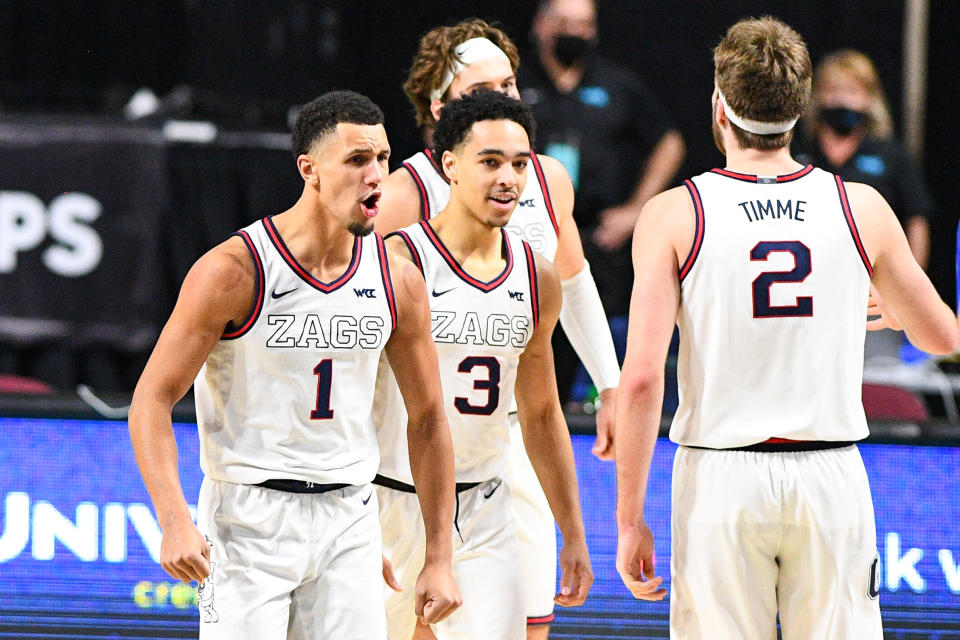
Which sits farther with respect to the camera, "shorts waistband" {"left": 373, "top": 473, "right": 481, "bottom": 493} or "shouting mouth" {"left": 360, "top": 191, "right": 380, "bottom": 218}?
"shorts waistband" {"left": 373, "top": 473, "right": 481, "bottom": 493}

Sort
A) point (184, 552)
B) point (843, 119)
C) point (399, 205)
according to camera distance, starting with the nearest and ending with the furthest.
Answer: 1. point (184, 552)
2. point (399, 205)
3. point (843, 119)

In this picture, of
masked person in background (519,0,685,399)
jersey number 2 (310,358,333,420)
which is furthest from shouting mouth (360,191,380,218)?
masked person in background (519,0,685,399)

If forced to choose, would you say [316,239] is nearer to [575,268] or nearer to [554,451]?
[554,451]

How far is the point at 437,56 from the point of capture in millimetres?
4414

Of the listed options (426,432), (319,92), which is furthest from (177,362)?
(319,92)

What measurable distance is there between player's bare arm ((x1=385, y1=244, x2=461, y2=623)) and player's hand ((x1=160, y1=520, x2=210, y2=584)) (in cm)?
60

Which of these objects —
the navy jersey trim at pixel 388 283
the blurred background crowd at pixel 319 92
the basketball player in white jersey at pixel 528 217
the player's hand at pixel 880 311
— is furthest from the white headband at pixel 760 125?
the blurred background crowd at pixel 319 92

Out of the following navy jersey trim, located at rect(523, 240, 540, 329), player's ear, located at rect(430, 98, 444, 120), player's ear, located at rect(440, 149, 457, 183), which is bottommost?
navy jersey trim, located at rect(523, 240, 540, 329)

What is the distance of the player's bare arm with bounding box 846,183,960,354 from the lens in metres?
3.24

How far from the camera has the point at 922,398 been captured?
243 inches

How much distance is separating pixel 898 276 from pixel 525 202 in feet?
4.54

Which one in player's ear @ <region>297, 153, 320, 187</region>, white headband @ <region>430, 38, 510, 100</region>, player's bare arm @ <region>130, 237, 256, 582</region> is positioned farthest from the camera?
white headband @ <region>430, 38, 510, 100</region>

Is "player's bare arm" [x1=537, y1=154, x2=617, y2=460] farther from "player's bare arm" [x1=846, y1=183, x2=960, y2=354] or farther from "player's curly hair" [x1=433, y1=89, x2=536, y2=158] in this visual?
"player's bare arm" [x1=846, y1=183, x2=960, y2=354]

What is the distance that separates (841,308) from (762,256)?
9.1 inches
